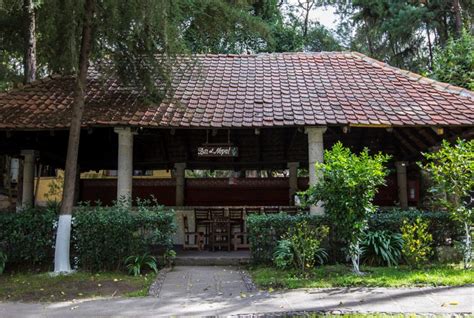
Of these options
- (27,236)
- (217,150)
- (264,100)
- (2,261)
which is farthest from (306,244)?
(2,261)

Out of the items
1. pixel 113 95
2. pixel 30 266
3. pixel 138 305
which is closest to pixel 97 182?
pixel 113 95

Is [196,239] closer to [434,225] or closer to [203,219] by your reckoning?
[203,219]

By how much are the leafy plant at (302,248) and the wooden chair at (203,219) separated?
2793 mm

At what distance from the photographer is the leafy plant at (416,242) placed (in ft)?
26.5

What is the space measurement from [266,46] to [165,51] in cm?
1154

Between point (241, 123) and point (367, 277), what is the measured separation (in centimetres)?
391

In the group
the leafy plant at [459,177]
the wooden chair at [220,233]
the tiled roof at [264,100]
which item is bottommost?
the wooden chair at [220,233]

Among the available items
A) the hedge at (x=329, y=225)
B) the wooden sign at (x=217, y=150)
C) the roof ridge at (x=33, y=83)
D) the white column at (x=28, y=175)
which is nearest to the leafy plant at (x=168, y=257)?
the hedge at (x=329, y=225)

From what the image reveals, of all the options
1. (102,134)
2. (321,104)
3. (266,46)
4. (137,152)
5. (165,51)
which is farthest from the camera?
(266,46)

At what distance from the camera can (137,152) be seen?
44.6ft

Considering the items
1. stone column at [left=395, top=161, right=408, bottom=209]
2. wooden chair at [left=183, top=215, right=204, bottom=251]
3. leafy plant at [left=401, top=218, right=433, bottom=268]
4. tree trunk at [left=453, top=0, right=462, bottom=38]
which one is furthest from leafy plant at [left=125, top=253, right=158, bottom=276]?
tree trunk at [left=453, top=0, right=462, bottom=38]

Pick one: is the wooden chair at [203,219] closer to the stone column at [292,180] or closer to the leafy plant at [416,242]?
the stone column at [292,180]

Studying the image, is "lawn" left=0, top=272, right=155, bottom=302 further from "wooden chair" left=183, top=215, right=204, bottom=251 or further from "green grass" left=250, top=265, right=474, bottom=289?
"wooden chair" left=183, top=215, right=204, bottom=251

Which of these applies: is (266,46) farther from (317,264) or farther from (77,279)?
(77,279)
